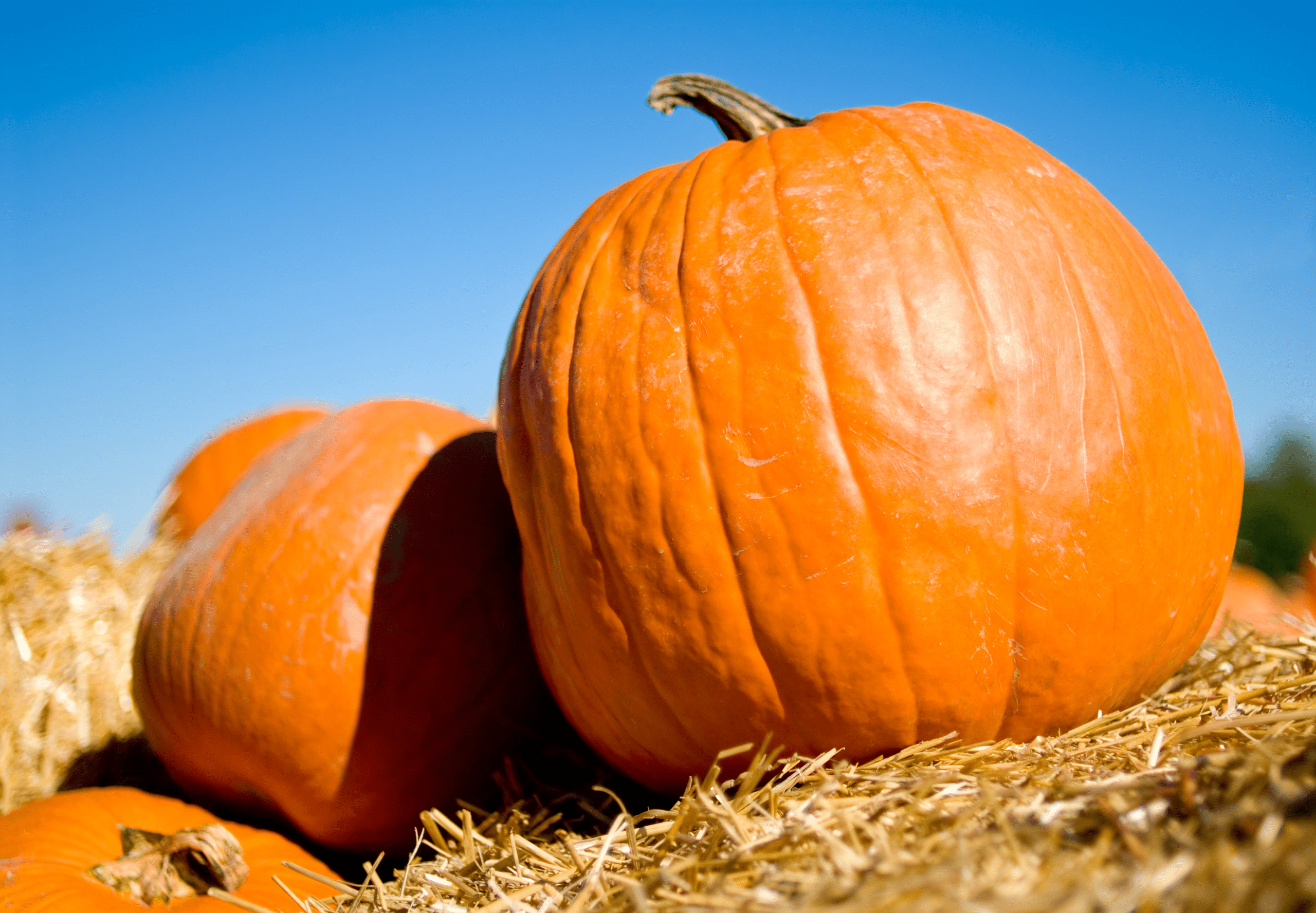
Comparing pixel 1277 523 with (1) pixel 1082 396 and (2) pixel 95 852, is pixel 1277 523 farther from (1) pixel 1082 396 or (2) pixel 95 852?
(2) pixel 95 852

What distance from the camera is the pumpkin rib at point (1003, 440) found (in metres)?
1.47

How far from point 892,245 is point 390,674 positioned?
148cm

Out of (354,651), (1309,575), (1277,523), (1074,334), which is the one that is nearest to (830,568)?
(1074,334)

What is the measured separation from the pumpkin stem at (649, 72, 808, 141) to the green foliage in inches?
374

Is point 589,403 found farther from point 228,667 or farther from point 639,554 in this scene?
point 228,667

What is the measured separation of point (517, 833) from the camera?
1745mm

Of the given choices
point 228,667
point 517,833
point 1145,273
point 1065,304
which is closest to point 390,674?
point 228,667

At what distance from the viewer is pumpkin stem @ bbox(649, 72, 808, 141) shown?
1981 millimetres

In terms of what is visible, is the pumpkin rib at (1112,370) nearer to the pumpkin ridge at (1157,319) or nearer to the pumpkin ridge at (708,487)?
the pumpkin ridge at (1157,319)

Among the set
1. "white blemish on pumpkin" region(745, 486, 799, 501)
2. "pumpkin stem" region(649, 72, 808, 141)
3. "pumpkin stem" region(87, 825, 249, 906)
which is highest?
"pumpkin stem" region(649, 72, 808, 141)

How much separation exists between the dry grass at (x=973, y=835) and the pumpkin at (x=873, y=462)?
142 millimetres

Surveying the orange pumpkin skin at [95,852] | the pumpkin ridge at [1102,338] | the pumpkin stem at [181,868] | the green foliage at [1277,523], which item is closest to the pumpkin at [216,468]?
the orange pumpkin skin at [95,852]

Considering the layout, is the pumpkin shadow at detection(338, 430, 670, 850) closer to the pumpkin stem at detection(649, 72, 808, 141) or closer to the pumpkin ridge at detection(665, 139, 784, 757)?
the pumpkin ridge at detection(665, 139, 784, 757)

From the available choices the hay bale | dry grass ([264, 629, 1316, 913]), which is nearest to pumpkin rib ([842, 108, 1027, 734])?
dry grass ([264, 629, 1316, 913])
